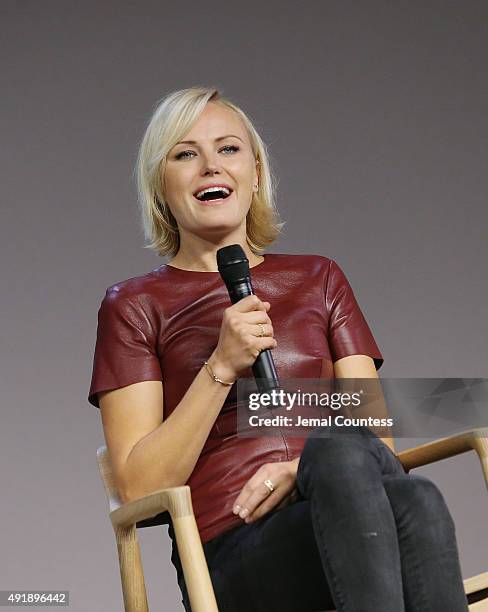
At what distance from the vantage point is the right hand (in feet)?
4.56

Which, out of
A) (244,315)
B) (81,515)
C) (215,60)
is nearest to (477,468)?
(81,515)

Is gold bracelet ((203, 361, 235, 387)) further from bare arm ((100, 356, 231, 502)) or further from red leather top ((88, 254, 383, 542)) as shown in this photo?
red leather top ((88, 254, 383, 542))

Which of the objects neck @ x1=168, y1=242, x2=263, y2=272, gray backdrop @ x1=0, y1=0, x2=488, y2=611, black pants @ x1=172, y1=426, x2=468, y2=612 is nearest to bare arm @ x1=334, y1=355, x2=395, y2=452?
neck @ x1=168, y1=242, x2=263, y2=272

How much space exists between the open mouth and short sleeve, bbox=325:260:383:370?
0.68 ft

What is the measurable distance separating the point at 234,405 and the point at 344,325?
0.24 m

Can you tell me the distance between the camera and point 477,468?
2680 mm

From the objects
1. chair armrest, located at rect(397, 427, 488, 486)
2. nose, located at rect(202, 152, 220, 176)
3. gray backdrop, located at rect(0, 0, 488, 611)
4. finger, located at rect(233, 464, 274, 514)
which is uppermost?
gray backdrop, located at rect(0, 0, 488, 611)

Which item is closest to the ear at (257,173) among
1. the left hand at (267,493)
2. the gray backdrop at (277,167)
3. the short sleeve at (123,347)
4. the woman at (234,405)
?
the woman at (234,405)

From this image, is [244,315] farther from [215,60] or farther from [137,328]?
[215,60]

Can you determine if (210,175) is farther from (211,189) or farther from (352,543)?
(352,543)

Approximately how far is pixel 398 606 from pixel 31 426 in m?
1.60

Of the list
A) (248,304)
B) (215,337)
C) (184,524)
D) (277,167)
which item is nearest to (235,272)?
(248,304)

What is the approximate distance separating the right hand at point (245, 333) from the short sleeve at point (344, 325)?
28cm

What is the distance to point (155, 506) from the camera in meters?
1.34
